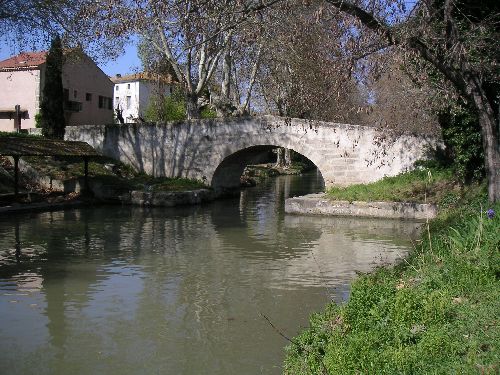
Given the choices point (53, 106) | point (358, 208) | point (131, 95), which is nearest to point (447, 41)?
point (358, 208)

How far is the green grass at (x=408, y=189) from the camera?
64.4ft

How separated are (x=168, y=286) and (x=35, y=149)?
12.9 m

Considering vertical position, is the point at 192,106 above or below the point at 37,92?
below

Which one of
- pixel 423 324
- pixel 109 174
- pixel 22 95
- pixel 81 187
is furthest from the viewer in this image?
pixel 22 95

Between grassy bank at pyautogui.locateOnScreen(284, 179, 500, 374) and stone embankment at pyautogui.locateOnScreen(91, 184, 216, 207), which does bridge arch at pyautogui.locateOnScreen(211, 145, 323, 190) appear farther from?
grassy bank at pyautogui.locateOnScreen(284, 179, 500, 374)

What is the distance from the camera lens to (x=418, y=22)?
9789 mm

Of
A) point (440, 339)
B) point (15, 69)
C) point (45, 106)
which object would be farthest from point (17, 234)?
point (15, 69)

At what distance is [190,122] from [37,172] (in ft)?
23.0

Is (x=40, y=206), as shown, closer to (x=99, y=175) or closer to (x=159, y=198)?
(x=159, y=198)

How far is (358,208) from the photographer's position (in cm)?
2028

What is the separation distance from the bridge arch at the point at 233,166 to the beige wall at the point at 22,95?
61.1ft

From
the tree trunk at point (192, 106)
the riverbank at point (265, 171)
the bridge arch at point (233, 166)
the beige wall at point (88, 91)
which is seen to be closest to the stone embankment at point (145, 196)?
the bridge arch at point (233, 166)

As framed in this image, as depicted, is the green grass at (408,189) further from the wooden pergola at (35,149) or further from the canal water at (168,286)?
the wooden pergola at (35,149)

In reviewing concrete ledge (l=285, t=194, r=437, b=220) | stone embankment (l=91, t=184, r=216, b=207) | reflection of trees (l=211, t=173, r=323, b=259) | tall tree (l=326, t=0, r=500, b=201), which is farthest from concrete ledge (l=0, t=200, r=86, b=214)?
tall tree (l=326, t=0, r=500, b=201)
